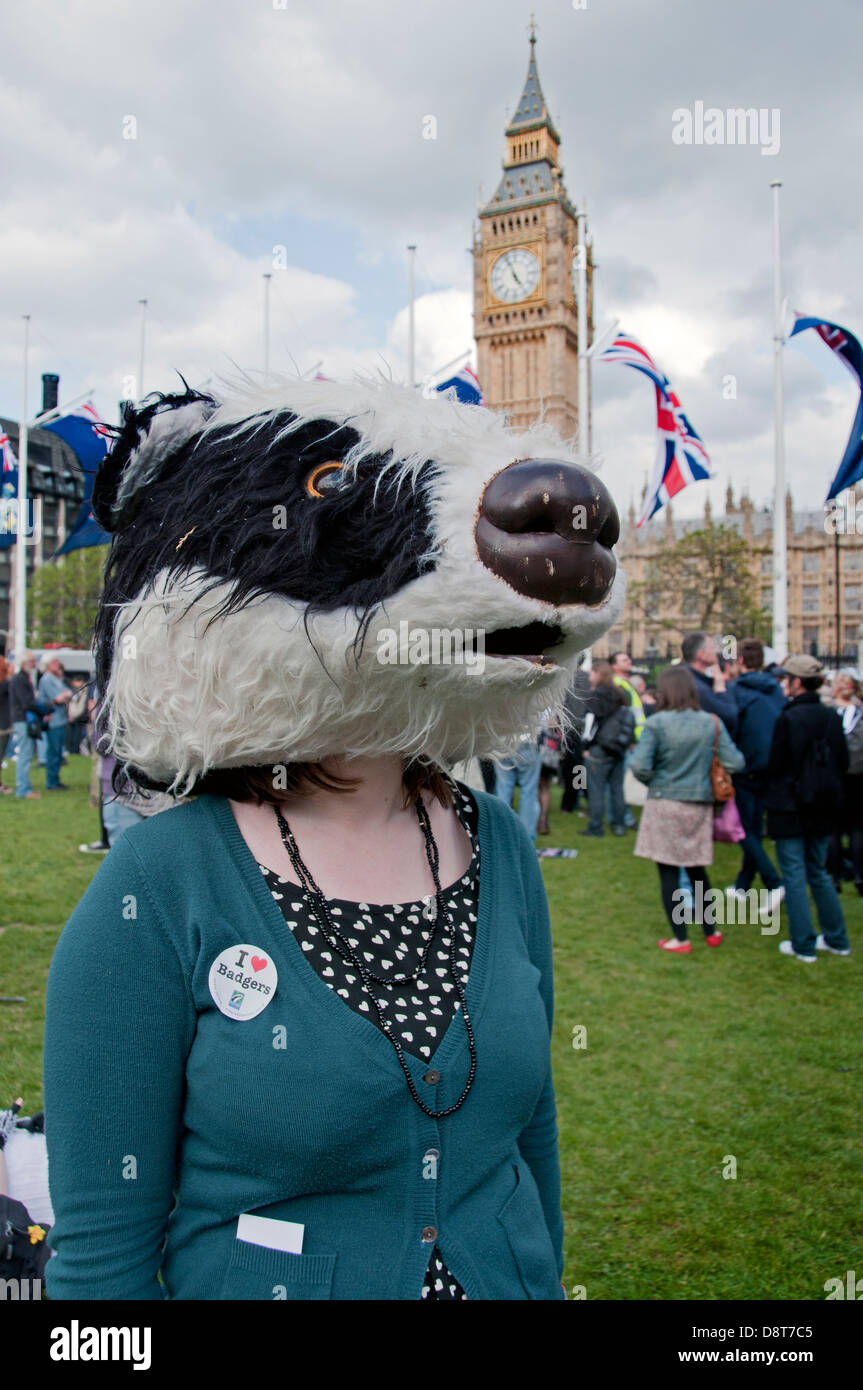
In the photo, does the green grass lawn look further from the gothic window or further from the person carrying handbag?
the gothic window

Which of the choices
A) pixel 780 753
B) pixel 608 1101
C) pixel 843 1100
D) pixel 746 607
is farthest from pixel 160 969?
pixel 746 607

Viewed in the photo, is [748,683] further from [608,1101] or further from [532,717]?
[532,717]

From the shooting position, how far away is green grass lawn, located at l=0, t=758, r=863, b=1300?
9.59ft

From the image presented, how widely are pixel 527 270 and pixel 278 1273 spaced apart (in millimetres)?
71066

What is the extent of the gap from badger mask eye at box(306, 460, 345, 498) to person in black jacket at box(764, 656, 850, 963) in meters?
5.06

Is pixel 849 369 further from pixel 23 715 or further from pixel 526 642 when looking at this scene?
pixel 526 642

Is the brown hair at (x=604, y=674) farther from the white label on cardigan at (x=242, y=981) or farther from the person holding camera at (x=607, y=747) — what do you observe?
the white label on cardigan at (x=242, y=981)

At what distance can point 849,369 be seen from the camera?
36.4 ft

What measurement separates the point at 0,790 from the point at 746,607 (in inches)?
1503

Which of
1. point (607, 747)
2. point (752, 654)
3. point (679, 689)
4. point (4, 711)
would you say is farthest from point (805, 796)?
point (4, 711)

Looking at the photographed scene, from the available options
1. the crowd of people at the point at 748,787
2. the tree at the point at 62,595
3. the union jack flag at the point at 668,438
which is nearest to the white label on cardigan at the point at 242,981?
the crowd of people at the point at 748,787

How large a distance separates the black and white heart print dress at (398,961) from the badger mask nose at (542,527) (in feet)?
1.59

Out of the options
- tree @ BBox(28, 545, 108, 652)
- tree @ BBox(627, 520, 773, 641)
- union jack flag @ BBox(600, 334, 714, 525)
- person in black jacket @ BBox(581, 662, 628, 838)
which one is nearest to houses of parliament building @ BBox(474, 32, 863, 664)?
tree @ BBox(627, 520, 773, 641)

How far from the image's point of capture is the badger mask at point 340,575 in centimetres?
103
